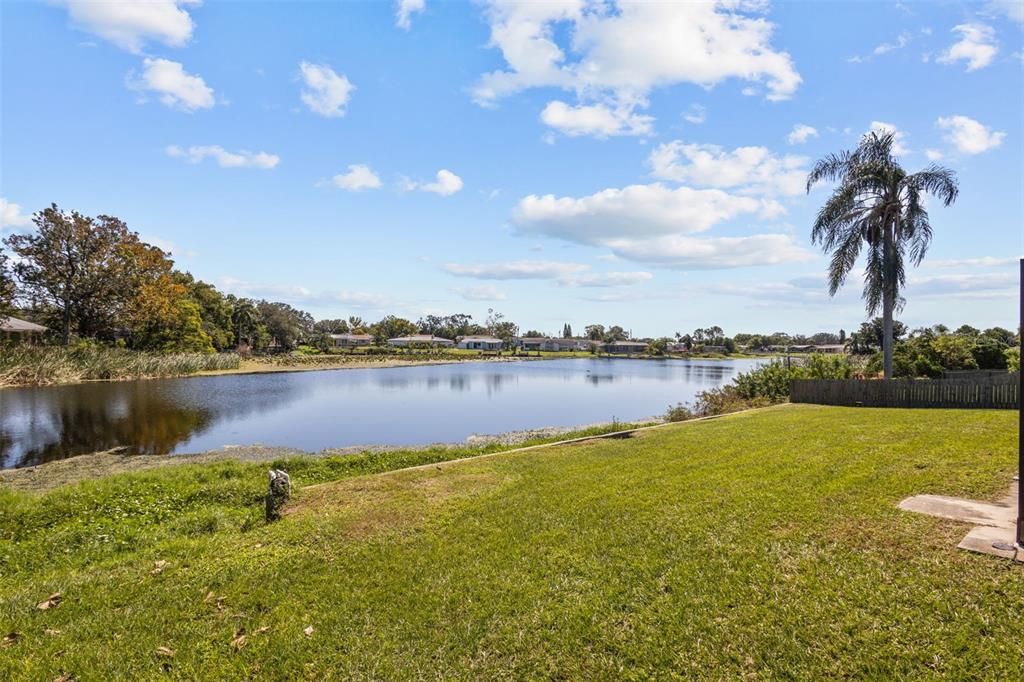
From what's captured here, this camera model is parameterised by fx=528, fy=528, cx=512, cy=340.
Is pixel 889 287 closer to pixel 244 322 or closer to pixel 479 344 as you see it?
pixel 244 322

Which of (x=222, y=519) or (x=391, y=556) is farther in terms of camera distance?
(x=222, y=519)

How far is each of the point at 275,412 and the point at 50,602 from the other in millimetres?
21154

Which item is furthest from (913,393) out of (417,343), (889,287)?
(417,343)

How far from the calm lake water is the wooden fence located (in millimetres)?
7562

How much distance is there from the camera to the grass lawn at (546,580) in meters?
3.57

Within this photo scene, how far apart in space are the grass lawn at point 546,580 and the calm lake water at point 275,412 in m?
9.96

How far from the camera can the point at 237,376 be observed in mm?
44906

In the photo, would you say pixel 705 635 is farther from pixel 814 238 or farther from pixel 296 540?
pixel 814 238

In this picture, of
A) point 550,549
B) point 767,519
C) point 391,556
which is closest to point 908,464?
point 767,519

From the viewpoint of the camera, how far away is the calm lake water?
56.6 feet

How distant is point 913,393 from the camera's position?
16.9 metres

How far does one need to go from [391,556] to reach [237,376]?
1779 inches

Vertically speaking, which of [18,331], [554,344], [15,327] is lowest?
[18,331]

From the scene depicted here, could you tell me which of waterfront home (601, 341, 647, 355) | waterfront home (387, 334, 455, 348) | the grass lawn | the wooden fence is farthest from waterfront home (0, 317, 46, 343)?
waterfront home (601, 341, 647, 355)
